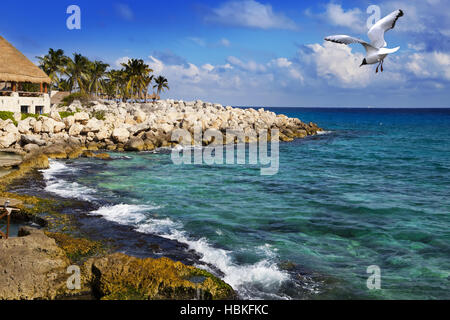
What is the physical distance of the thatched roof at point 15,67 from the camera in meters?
37.0

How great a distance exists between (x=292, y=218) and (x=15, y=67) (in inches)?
1373

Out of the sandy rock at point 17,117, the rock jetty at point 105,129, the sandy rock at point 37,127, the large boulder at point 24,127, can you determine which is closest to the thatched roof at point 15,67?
the rock jetty at point 105,129

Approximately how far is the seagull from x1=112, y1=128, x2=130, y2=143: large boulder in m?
28.3

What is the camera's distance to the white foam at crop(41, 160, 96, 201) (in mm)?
16377

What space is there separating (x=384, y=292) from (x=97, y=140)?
28.5m

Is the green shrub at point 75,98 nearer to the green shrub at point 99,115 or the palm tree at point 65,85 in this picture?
the green shrub at point 99,115

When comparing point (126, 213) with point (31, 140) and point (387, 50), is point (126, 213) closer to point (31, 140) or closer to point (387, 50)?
point (387, 50)

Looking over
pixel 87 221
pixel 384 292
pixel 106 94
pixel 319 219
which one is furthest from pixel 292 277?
pixel 106 94

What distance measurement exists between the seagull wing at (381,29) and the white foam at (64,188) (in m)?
12.7

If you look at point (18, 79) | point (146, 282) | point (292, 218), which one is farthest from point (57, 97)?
point (146, 282)

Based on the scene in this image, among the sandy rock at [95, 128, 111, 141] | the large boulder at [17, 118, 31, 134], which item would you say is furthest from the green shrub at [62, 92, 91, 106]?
the large boulder at [17, 118, 31, 134]

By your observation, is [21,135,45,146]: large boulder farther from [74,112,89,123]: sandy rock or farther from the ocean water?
[74,112,89,123]: sandy rock

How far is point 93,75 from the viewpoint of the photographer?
230ft
